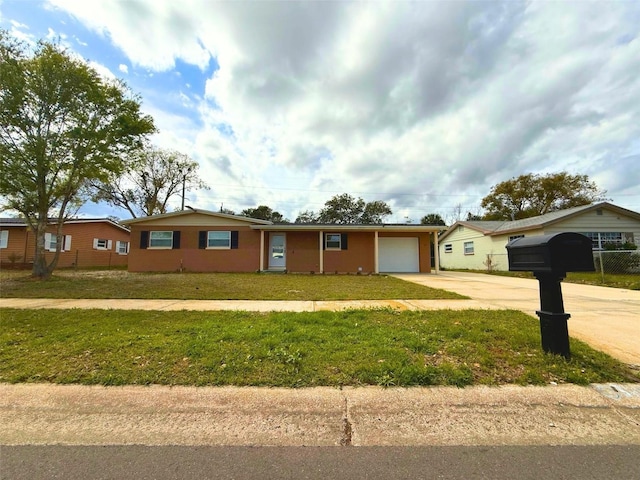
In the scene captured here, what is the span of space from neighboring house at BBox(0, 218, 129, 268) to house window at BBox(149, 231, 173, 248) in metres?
4.19

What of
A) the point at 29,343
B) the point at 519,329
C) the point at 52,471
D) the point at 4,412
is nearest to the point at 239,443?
the point at 52,471

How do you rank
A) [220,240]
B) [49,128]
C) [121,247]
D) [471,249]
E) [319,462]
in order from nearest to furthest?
[319,462] < [49,128] < [220,240] < [471,249] < [121,247]

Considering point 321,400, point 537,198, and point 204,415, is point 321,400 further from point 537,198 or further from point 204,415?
point 537,198

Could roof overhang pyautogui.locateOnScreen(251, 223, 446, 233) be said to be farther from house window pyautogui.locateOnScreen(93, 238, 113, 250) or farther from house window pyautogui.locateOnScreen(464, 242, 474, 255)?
house window pyautogui.locateOnScreen(93, 238, 113, 250)

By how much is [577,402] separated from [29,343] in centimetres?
631

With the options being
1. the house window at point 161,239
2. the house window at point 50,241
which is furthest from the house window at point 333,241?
the house window at point 50,241

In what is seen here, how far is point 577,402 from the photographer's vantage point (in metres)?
2.71

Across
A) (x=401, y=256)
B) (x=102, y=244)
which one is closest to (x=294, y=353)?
(x=401, y=256)

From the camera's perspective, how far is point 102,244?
2392 centimetres

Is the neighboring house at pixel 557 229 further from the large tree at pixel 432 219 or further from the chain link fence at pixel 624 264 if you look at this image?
the large tree at pixel 432 219

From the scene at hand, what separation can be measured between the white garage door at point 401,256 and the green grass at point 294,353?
12379 mm

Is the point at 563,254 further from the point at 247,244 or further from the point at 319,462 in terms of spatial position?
the point at 247,244

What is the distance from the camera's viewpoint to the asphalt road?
1886 mm

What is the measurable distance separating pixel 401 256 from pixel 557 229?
346 inches
